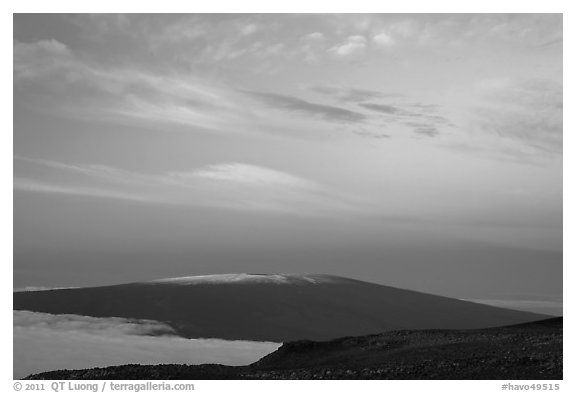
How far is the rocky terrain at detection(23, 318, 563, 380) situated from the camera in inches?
1207

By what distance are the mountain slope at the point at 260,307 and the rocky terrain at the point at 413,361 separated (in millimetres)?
18805

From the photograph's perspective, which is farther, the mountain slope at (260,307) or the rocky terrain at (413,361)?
the mountain slope at (260,307)

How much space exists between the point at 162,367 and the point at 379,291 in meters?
56.2

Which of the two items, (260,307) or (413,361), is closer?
(413,361)

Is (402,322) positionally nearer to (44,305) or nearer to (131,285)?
(131,285)

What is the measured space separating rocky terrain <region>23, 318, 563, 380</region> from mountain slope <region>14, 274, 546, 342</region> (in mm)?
18805

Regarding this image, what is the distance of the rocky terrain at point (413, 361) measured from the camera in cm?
3066

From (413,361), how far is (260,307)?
37881mm

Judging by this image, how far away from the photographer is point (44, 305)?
68750 mm

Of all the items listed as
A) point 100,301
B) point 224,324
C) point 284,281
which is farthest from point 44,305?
point 284,281

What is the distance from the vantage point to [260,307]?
231 feet

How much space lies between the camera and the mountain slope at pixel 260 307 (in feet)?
212

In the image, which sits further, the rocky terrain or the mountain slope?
the mountain slope
